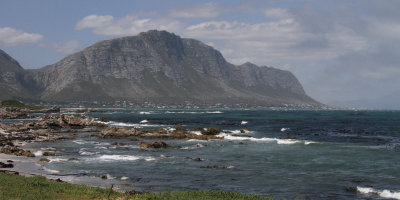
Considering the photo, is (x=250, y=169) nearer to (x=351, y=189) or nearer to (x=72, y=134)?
(x=351, y=189)

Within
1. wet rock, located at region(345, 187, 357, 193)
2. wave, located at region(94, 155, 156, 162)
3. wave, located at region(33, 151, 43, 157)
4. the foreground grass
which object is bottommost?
wave, located at region(94, 155, 156, 162)

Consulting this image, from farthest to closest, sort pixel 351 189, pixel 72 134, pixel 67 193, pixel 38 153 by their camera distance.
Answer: pixel 72 134 → pixel 38 153 → pixel 351 189 → pixel 67 193

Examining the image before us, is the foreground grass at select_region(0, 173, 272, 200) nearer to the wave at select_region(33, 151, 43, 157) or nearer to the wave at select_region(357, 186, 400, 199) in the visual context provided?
the wave at select_region(357, 186, 400, 199)

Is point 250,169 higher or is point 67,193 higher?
point 67,193

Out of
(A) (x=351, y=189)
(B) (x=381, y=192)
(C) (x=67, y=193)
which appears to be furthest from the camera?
(A) (x=351, y=189)

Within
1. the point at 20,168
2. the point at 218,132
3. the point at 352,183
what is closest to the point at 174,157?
the point at 20,168

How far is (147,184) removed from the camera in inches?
1176

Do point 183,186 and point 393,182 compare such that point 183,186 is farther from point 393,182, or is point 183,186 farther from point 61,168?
point 393,182

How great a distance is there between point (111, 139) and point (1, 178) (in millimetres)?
43804

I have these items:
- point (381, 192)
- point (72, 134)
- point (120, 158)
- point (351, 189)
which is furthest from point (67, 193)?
point (72, 134)

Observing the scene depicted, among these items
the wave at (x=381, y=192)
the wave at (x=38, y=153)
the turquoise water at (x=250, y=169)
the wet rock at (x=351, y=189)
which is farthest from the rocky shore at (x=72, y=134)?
the wave at (x=381, y=192)

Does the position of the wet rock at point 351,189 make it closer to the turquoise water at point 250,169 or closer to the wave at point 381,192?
the turquoise water at point 250,169

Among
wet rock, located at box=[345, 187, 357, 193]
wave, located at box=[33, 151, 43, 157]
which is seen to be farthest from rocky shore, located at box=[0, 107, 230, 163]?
wet rock, located at box=[345, 187, 357, 193]

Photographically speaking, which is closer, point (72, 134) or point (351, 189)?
point (351, 189)
